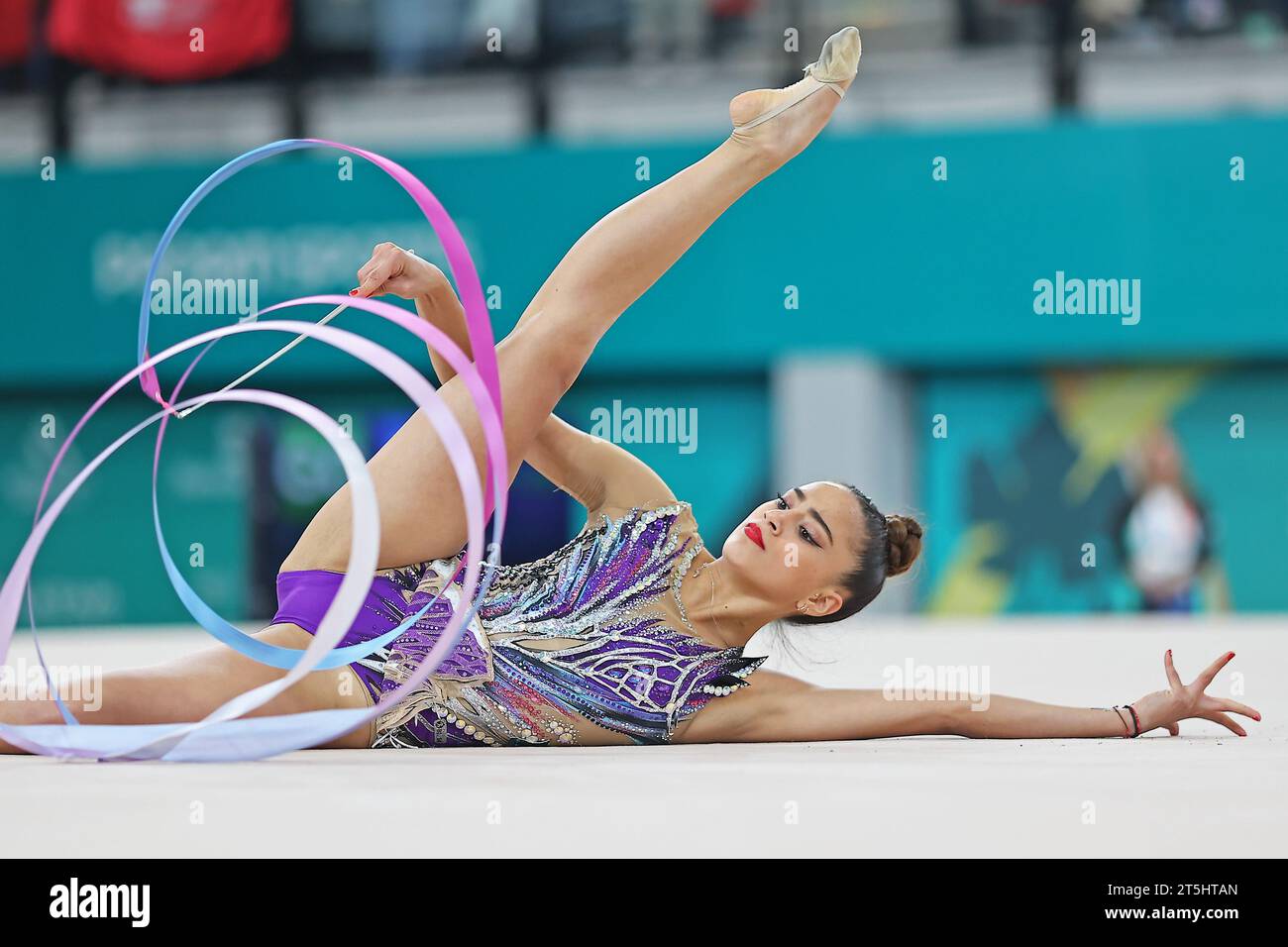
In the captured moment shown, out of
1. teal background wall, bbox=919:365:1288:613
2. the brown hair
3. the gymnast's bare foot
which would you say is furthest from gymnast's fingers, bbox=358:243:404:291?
teal background wall, bbox=919:365:1288:613

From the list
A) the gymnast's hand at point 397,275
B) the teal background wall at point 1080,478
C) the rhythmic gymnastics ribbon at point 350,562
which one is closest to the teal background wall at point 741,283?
the teal background wall at point 1080,478

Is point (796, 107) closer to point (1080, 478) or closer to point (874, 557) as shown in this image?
point (874, 557)

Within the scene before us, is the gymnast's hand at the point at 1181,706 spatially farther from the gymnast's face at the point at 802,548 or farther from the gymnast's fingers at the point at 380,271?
the gymnast's fingers at the point at 380,271

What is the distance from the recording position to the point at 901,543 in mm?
2344

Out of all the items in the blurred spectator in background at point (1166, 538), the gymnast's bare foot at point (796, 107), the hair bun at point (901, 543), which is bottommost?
the blurred spectator in background at point (1166, 538)

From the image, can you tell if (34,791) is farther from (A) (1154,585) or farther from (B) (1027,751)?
(A) (1154,585)

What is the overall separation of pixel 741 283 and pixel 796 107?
454 cm

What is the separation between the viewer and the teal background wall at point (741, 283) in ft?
21.4

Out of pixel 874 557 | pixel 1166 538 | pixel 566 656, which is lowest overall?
pixel 1166 538

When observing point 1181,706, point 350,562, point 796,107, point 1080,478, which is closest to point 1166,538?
point 1080,478

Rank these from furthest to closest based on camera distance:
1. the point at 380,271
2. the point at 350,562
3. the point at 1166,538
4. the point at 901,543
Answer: the point at 1166,538 < the point at 901,543 < the point at 380,271 < the point at 350,562

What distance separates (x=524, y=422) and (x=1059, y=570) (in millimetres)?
5054

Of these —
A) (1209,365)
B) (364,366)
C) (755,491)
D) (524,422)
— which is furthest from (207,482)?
(524,422)

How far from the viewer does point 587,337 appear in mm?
2215
